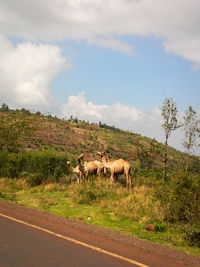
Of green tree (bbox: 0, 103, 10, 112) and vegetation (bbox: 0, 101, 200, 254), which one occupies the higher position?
green tree (bbox: 0, 103, 10, 112)

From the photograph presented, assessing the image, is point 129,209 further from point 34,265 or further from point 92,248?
point 34,265

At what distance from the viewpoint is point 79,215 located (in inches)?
436

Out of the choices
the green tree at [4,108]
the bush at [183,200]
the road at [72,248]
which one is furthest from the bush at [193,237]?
the green tree at [4,108]

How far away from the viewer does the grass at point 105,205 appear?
30.3ft

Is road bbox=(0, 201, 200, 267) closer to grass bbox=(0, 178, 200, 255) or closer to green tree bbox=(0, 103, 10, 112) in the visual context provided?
grass bbox=(0, 178, 200, 255)

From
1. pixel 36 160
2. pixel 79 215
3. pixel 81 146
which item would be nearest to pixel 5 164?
pixel 36 160

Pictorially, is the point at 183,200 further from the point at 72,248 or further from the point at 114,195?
the point at 72,248

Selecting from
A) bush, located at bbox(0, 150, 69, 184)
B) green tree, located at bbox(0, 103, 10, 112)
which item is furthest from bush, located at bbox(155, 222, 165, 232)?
green tree, located at bbox(0, 103, 10, 112)

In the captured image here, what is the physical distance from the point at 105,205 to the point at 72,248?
6.11m

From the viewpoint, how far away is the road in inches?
223

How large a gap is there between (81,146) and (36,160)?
38.3 metres

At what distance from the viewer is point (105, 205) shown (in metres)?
12.5

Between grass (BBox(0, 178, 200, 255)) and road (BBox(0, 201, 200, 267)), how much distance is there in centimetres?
107

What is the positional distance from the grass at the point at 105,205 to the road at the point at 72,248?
107cm
